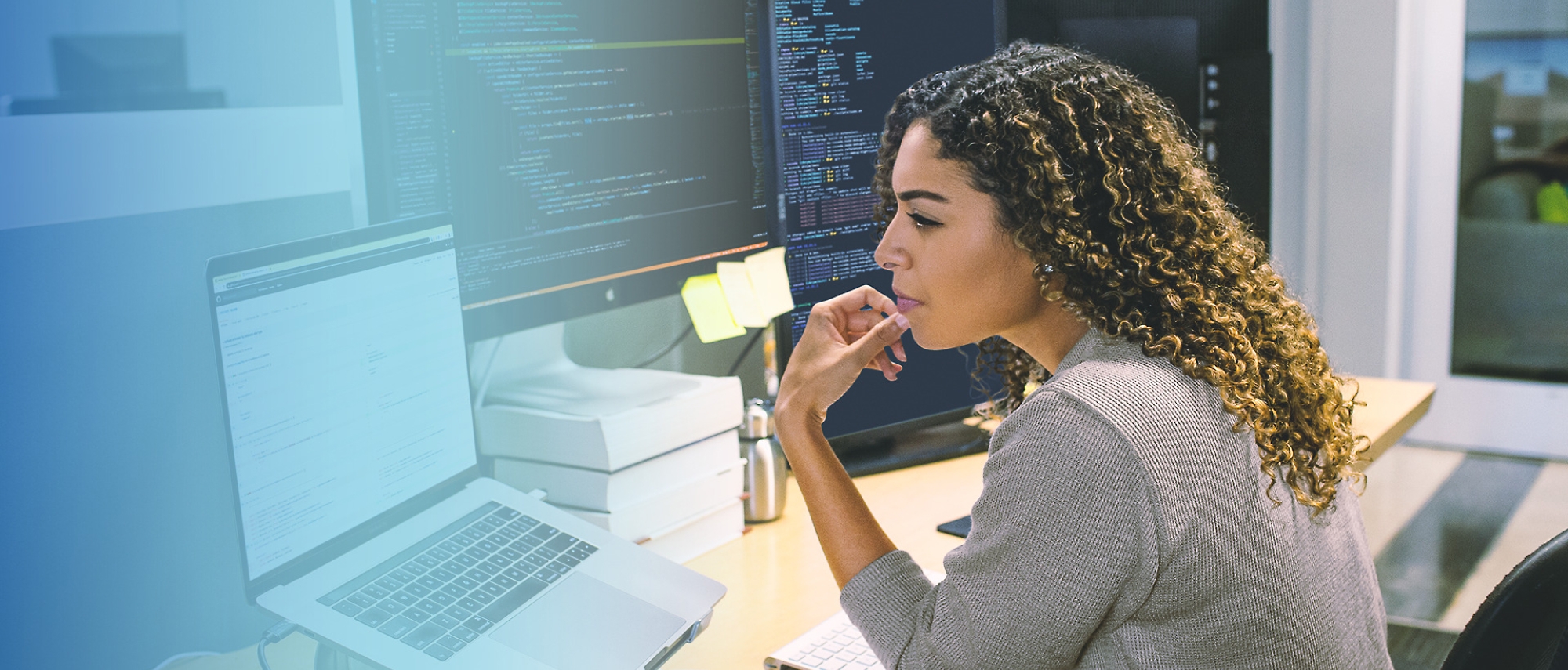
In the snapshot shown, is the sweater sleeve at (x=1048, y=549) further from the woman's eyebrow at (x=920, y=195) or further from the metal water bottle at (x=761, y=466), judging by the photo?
the metal water bottle at (x=761, y=466)

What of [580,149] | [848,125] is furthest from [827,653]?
[848,125]

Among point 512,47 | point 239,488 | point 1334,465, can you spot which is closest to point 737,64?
point 512,47

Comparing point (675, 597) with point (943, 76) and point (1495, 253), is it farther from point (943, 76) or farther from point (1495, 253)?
point (1495, 253)

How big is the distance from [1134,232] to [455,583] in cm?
57

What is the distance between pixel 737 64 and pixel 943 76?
1.47 ft

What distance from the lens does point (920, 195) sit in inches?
37.1

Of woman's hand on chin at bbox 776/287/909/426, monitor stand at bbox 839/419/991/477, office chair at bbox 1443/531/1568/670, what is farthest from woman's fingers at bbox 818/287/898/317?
office chair at bbox 1443/531/1568/670

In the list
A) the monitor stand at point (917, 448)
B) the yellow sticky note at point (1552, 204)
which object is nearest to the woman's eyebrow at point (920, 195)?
the monitor stand at point (917, 448)

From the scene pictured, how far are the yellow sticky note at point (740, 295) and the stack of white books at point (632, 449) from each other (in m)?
0.13

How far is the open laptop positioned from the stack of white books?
0.61ft

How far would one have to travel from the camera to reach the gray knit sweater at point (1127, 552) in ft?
2.55

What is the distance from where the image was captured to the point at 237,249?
0.45m
